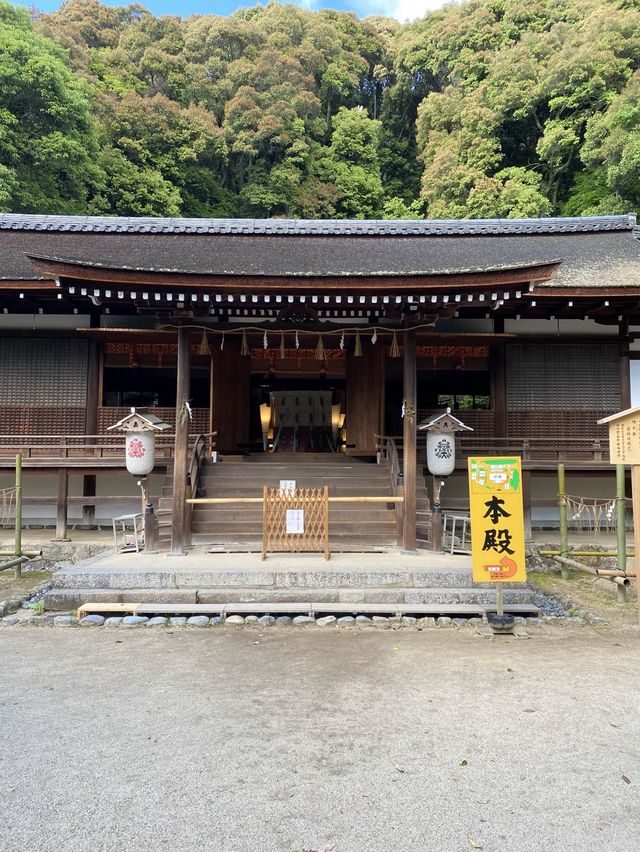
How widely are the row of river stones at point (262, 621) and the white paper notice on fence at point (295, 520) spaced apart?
59.6 inches

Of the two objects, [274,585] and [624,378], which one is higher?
[624,378]

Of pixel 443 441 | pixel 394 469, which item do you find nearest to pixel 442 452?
pixel 443 441

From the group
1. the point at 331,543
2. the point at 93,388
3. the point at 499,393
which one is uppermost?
the point at 93,388

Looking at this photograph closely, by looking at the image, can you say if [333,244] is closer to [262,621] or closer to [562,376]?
[562,376]

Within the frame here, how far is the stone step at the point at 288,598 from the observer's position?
6.36m

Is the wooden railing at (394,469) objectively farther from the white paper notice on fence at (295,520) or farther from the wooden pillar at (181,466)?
the wooden pillar at (181,466)

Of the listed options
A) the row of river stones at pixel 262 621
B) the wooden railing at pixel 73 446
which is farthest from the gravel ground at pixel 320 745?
the wooden railing at pixel 73 446

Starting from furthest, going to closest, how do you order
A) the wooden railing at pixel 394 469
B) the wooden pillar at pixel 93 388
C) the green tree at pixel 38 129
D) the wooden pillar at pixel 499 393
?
the green tree at pixel 38 129, the wooden pillar at pixel 499 393, the wooden pillar at pixel 93 388, the wooden railing at pixel 394 469

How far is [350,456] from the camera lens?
10977 millimetres

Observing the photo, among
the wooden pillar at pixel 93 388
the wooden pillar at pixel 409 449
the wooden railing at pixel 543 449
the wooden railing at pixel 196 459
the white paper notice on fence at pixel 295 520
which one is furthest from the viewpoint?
the wooden pillar at pixel 93 388

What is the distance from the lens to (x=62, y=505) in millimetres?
10047

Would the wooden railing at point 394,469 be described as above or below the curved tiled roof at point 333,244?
below

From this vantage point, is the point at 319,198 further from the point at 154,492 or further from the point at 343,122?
the point at 154,492

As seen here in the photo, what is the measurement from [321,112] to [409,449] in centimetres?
3627
